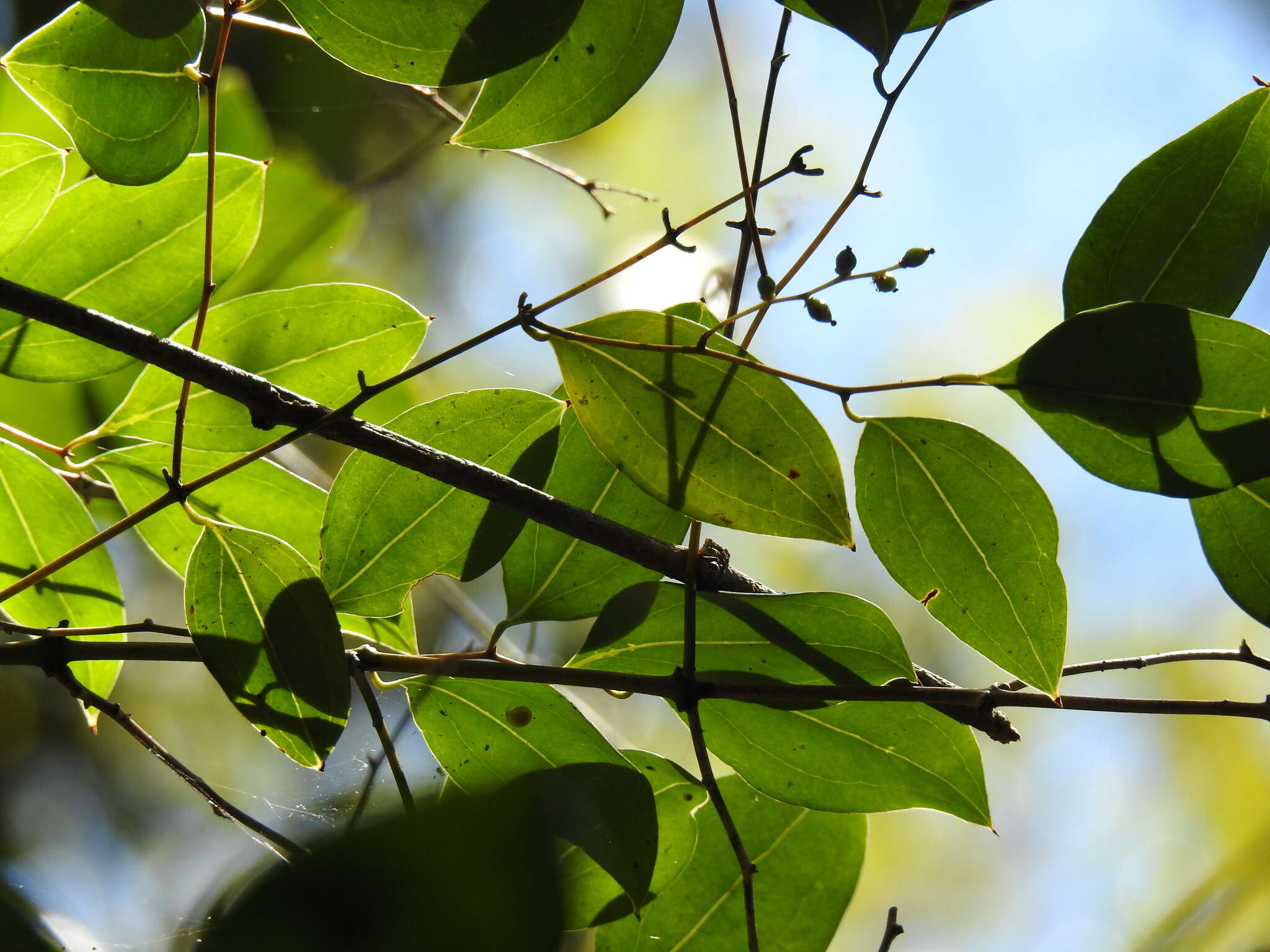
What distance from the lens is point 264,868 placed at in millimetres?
241

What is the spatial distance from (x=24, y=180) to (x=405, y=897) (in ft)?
1.12

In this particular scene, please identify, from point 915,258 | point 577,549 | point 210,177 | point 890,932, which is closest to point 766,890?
point 890,932

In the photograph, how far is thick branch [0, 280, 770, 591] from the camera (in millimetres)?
304

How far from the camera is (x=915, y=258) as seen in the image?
0.34 m

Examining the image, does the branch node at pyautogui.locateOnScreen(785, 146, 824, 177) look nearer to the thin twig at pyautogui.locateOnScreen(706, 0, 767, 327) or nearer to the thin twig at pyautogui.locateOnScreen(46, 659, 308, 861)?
the thin twig at pyautogui.locateOnScreen(706, 0, 767, 327)

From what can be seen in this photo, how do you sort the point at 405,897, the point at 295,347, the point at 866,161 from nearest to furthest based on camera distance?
the point at 405,897, the point at 866,161, the point at 295,347

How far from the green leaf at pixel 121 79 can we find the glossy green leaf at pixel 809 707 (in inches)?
9.7

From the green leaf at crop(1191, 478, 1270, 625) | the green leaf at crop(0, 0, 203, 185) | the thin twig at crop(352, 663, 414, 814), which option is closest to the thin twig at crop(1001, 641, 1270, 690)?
the green leaf at crop(1191, 478, 1270, 625)

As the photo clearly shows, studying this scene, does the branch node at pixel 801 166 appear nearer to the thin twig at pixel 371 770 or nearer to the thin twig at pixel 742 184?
the thin twig at pixel 742 184

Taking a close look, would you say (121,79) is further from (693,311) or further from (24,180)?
(693,311)

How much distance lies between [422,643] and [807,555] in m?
0.51

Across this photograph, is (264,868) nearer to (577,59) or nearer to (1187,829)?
(577,59)

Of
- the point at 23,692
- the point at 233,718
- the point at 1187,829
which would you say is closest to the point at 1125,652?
the point at 1187,829

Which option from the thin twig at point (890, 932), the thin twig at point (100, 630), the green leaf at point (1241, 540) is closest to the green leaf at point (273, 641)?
the thin twig at point (100, 630)
